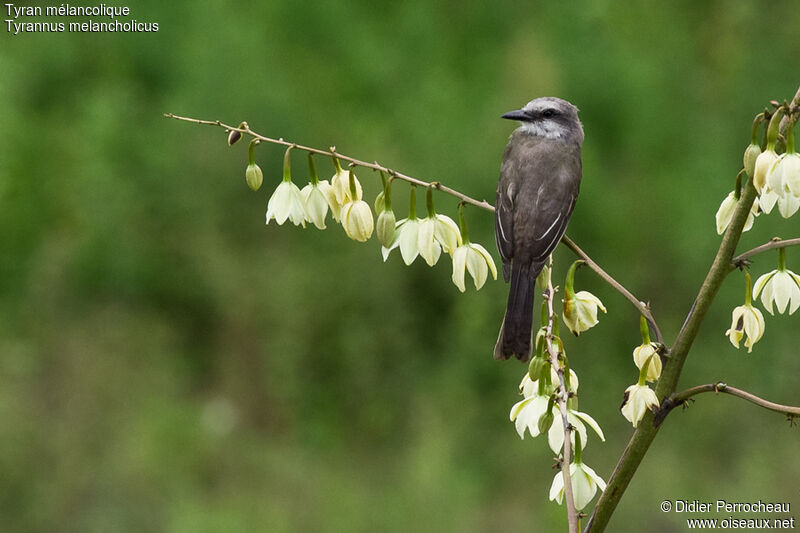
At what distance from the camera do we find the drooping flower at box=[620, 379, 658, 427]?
1819 millimetres

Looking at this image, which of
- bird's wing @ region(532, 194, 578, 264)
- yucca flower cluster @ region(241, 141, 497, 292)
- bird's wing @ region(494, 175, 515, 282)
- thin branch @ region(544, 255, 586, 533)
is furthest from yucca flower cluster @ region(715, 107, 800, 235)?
bird's wing @ region(494, 175, 515, 282)

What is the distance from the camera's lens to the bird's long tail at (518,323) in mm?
2631

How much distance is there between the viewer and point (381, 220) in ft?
7.14

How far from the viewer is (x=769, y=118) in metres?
1.86

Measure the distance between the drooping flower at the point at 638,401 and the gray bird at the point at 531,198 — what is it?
2.48 feet

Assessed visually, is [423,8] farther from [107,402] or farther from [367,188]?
[107,402]

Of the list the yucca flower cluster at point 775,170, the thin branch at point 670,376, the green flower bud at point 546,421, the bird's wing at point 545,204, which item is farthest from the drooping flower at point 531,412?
the bird's wing at point 545,204

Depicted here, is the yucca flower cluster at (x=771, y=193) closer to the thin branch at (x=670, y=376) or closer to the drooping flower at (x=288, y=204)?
the thin branch at (x=670, y=376)

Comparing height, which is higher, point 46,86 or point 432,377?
point 46,86

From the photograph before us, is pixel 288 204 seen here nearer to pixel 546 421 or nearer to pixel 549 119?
pixel 546 421

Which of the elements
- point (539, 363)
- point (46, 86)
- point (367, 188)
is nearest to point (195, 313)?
point (367, 188)

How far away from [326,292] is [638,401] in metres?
4.79

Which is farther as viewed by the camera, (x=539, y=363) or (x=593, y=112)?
(x=593, y=112)

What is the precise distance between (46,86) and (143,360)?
2.86 m
